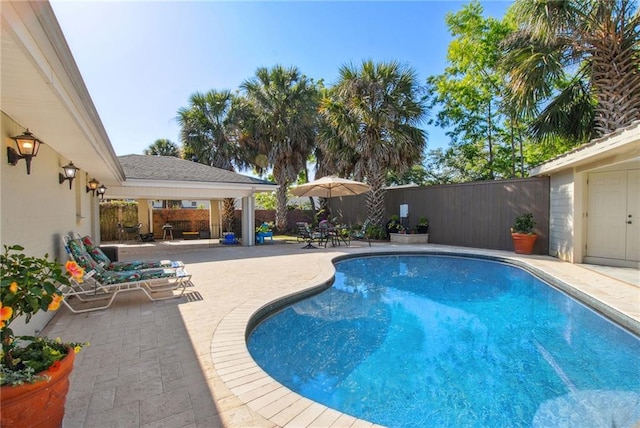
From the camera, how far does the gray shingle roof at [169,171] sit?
11.9 metres

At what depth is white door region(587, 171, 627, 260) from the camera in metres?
8.63

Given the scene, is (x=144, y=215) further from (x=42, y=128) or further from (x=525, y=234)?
(x=525, y=234)

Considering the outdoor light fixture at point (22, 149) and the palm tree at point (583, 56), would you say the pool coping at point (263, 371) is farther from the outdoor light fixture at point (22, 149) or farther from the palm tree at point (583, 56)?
the palm tree at point (583, 56)

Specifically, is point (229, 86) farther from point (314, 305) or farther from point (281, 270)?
point (314, 305)

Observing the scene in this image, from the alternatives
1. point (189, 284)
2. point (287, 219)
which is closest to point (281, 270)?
point (189, 284)

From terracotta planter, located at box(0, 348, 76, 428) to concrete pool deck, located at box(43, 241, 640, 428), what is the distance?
465mm

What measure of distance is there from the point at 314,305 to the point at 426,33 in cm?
1447

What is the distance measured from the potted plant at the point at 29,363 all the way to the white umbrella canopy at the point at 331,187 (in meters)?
10.9

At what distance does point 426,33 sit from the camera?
1495 centimetres

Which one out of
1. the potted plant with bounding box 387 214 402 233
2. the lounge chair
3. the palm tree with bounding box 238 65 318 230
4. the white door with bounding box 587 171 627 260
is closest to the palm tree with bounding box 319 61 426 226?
the potted plant with bounding box 387 214 402 233

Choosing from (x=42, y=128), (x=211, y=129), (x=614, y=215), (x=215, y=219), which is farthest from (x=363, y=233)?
(x=42, y=128)

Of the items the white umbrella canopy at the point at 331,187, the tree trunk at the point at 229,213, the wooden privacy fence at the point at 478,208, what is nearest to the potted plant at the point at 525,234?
the wooden privacy fence at the point at 478,208

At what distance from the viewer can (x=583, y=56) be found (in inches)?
374

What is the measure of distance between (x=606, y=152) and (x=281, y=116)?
14.3m
